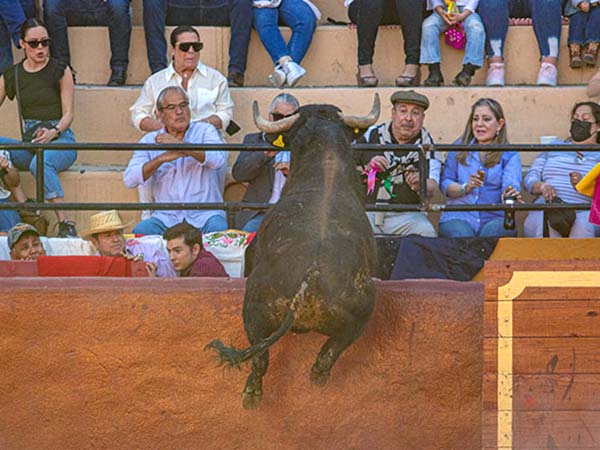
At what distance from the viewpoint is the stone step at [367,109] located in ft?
31.7

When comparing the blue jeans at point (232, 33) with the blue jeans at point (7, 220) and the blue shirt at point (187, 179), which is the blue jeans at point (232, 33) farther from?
the blue jeans at point (7, 220)

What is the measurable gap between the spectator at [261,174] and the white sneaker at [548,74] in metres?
2.08

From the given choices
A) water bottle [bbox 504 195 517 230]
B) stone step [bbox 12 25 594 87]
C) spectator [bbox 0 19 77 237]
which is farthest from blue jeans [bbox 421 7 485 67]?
spectator [bbox 0 19 77 237]

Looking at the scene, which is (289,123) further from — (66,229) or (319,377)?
(66,229)

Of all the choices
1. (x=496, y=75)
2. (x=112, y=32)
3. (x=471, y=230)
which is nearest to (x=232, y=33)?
(x=112, y=32)

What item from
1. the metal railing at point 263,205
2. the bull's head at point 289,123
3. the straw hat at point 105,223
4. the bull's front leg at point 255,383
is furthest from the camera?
the straw hat at point 105,223

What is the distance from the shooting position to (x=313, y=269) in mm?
5926

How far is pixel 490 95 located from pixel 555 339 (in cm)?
366

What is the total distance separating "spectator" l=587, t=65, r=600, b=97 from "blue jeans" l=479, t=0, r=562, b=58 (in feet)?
2.18

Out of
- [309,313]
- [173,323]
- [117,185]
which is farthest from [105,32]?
[309,313]

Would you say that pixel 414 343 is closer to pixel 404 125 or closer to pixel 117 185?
pixel 404 125

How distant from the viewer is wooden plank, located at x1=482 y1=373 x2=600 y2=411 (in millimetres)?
6250

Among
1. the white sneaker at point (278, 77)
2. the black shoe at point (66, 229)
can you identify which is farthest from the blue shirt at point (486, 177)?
the black shoe at point (66, 229)

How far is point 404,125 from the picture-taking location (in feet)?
27.2
